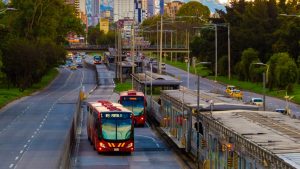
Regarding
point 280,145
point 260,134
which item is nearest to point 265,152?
point 280,145

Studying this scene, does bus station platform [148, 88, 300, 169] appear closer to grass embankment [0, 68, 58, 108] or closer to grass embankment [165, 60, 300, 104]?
grass embankment [165, 60, 300, 104]

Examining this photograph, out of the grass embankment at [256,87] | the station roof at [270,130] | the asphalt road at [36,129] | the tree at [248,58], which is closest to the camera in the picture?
the station roof at [270,130]

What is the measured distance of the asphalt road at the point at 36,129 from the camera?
141 ft

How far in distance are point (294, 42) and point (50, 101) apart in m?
38.8

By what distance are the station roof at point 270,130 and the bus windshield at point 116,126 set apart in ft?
34.7

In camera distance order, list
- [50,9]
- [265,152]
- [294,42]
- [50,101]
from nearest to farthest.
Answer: [265,152] < [50,101] < [294,42] < [50,9]

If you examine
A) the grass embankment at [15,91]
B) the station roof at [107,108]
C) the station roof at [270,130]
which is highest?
the station roof at [270,130]

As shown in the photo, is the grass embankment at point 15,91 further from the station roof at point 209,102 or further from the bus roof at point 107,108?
the station roof at point 209,102

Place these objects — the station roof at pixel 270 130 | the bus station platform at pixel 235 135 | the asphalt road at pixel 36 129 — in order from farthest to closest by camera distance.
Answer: the asphalt road at pixel 36 129
the bus station platform at pixel 235 135
the station roof at pixel 270 130

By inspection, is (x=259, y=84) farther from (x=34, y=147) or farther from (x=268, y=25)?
(x=34, y=147)

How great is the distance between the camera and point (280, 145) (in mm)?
22547

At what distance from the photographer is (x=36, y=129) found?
6012 cm

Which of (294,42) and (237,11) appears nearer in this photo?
(294,42)

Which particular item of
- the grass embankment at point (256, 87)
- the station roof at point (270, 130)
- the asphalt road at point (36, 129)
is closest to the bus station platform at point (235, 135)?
the station roof at point (270, 130)
